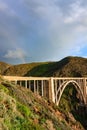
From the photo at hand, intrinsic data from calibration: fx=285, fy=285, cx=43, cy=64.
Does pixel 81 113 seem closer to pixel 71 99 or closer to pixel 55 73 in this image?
pixel 71 99

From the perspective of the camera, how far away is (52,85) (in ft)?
154

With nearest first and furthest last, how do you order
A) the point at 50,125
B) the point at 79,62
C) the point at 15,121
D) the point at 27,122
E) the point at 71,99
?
1. the point at 15,121
2. the point at 27,122
3. the point at 50,125
4. the point at 71,99
5. the point at 79,62

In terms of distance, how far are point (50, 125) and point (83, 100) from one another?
59558 millimetres

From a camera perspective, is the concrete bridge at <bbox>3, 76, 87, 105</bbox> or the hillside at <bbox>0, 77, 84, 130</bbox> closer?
the hillside at <bbox>0, 77, 84, 130</bbox>

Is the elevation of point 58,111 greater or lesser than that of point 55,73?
lesser

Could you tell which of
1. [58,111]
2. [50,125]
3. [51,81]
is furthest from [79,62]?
[50,125]

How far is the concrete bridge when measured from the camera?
3854cm

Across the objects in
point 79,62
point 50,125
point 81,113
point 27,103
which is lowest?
point 81,113

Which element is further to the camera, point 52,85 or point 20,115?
point 52,85

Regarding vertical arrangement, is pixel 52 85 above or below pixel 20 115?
above

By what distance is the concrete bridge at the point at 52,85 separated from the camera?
38.5 meters

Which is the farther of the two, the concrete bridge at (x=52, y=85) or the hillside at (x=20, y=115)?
the concrete bridge at (x=52, y=85)

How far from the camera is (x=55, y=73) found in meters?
114

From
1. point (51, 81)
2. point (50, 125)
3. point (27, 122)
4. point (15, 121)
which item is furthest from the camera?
point (51, 81)
